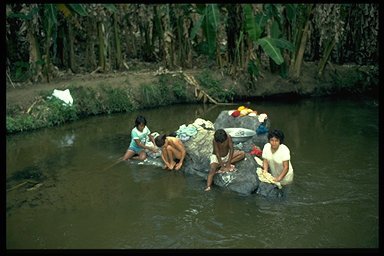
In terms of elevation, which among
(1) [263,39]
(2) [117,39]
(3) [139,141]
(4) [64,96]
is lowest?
(3) [139,141]

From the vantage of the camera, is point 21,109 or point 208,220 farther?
point 21,109

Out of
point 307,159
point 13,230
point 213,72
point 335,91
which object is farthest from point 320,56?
point 13,230

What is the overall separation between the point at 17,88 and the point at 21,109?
3.74 ft

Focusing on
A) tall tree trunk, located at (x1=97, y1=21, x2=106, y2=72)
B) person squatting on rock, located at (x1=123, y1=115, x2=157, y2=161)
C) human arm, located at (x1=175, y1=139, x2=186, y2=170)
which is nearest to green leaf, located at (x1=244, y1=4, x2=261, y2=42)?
person squatting on rock, located at (x1=123, y1=115, x2=157, y2=161)

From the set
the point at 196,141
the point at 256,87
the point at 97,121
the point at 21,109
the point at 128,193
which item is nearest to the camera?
the point at 128,193

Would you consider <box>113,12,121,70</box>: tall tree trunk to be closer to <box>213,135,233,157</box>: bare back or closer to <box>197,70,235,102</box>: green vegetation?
<box>197,70,235,102</box>: green vegetation

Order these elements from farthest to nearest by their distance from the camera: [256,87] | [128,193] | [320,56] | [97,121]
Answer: [320,56] → [256,87] → [97,121] → [128,193]

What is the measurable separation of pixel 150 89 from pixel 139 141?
15.2ft

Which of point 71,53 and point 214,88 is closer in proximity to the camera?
point 214,88

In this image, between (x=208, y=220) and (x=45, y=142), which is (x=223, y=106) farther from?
(x=208, y=220)

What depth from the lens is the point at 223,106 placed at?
12.4m

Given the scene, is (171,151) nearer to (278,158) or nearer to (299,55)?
(278,158)

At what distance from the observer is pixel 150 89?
12211 millimetres

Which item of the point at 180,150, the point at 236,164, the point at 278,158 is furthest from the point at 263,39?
the point at 278,158
